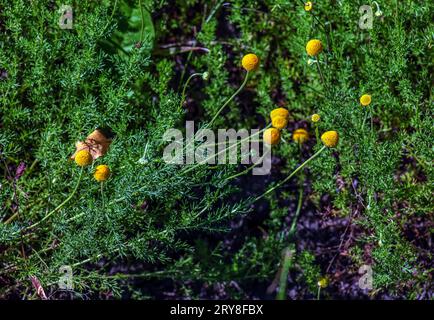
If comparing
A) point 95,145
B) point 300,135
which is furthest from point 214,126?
point 95,145

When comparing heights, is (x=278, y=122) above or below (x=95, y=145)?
above

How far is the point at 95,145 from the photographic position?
2365mm

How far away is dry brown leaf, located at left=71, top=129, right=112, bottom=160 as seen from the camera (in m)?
2.35

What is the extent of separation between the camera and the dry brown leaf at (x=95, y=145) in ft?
7.71

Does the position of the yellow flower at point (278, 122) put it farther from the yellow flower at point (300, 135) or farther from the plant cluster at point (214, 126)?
the yellow flower at point (300, 135)

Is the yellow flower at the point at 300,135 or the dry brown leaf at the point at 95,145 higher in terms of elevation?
the dry brown leaf at the point at 95,145

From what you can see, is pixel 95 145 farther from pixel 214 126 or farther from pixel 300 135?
pixel 300 135

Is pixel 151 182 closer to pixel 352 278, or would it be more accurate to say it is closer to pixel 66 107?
pixel 66 107

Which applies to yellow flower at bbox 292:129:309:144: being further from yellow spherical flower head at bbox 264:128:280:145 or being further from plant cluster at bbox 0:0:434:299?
yellow spherical flower head at bbox 264:128:280:145

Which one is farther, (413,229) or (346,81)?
(413,229)

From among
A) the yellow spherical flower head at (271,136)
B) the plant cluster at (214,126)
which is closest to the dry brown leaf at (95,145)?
the plant cluster at (214,126)
